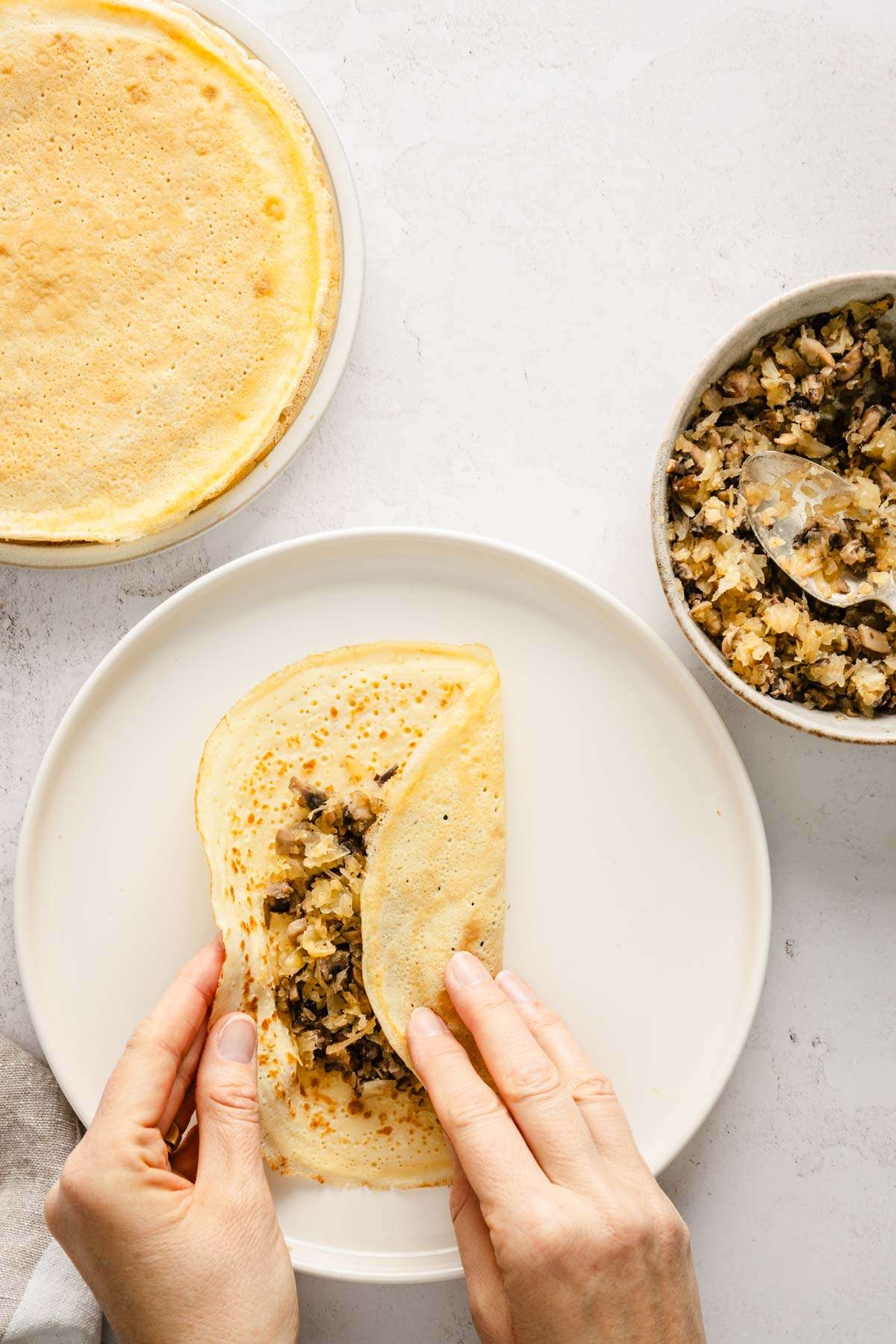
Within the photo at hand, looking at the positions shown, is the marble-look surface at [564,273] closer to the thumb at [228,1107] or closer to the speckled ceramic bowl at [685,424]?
the speckled ceramic bowl at [685,424]

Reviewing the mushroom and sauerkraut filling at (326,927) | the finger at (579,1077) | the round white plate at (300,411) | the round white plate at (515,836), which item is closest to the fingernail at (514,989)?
the finger at (579,1077)

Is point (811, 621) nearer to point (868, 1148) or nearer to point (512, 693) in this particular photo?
point (512, 693)

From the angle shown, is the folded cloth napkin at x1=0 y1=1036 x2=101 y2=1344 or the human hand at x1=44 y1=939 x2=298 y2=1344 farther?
the folded cloth napkin at x1=0 y1=1036 x2=101 y2=1344

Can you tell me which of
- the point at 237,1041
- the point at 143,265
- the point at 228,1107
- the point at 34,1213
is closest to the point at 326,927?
the point at 237,1041

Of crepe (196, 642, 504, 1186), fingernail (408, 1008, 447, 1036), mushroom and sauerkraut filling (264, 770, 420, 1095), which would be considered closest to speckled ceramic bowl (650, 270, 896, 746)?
crepe (196, 642, 504, 1186)

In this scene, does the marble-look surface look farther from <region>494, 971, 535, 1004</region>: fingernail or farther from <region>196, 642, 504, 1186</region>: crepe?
<region>494, 971, 535, 1004</region>: fingernail

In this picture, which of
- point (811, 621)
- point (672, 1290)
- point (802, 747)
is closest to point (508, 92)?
point (811, 621)
